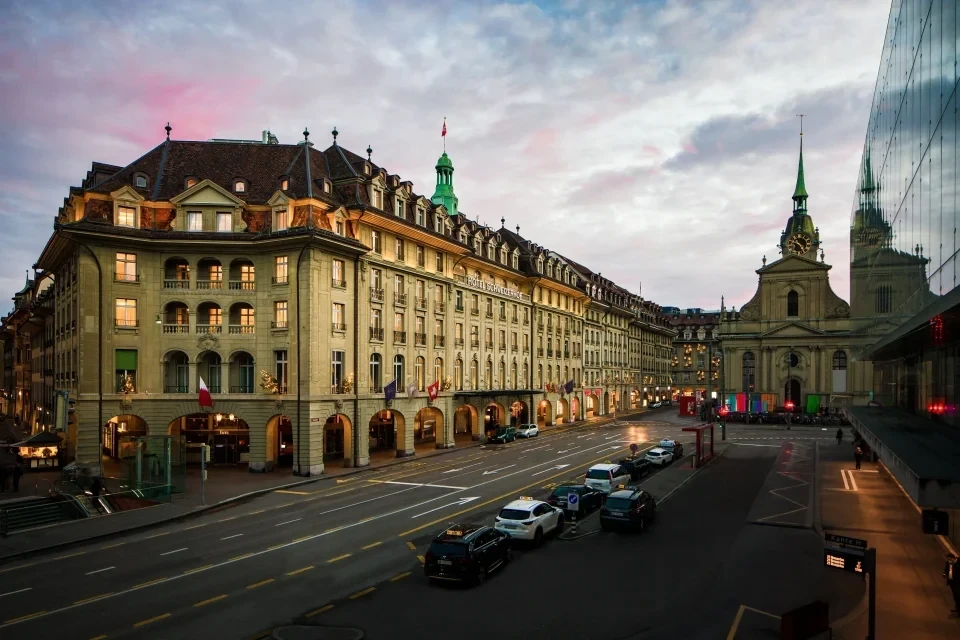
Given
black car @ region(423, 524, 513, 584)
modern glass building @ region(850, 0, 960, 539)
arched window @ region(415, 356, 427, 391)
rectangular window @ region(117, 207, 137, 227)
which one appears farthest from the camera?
arched window @ region(415, 356, 427, 391)

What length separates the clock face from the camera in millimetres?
110938

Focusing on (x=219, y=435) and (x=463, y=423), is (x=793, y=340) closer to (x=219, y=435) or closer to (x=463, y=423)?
(x=463, y=423)

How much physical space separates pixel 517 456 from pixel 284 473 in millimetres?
19425

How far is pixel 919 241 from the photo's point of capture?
19141mm

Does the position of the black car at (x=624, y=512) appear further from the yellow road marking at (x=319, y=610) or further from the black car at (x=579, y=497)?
the yellow road marking at (x=319, y=610)

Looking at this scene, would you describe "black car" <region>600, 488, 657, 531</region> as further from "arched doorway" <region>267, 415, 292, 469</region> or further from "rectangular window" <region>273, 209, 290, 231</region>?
"rectangular window" <region>273, 209, 290, 231</region>

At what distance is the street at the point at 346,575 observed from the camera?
17.7 metres

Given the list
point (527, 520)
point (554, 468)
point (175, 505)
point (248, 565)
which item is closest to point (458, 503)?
point (527, 520)

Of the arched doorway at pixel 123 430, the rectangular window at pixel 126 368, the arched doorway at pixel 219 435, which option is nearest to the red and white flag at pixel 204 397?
the rectangular window at pixel 126 368

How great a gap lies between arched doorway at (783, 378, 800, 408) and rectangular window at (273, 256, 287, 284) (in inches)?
3648

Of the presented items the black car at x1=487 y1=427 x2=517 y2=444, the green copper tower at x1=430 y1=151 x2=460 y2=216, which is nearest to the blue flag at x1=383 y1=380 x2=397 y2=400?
the black car at x1=487 y1=427 x2=517 y2=444

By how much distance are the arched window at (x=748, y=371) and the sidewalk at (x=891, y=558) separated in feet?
233

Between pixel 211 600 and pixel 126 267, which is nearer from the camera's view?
pixel 211 600

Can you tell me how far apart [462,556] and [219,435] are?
111ft
